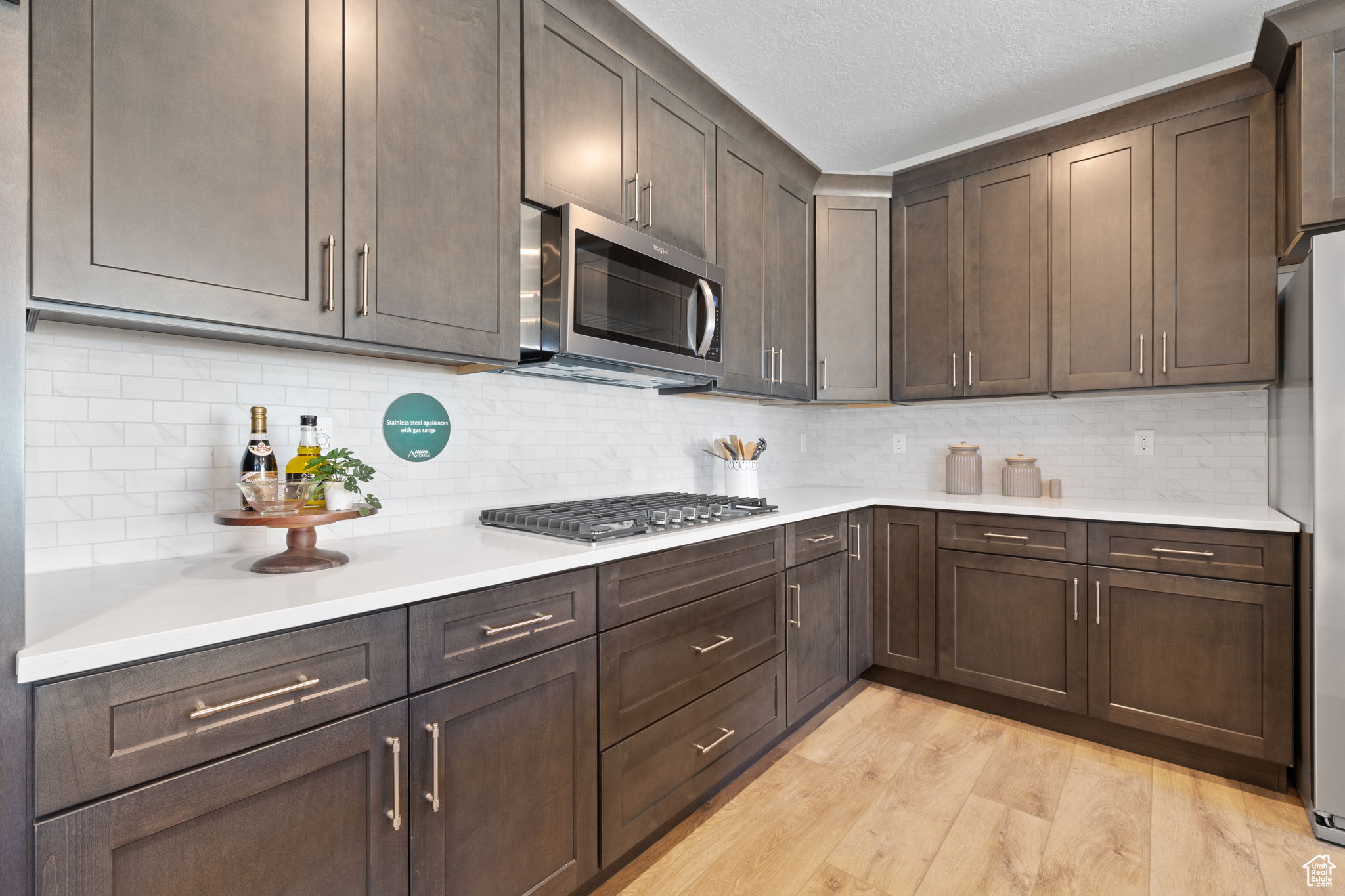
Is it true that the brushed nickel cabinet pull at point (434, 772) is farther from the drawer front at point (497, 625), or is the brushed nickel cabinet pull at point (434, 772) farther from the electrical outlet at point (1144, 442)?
the electrical outlet at point (1144, 442)

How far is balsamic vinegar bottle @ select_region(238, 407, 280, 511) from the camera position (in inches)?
54.0

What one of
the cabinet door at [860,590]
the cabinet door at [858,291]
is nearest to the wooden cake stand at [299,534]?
the cabinet door at [860,590]

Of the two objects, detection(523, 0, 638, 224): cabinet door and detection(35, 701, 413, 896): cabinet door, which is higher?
detection(523, 0, 638, 224): cabinet door

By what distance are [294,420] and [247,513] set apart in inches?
17.5

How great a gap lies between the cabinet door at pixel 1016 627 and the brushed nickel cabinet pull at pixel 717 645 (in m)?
1.25

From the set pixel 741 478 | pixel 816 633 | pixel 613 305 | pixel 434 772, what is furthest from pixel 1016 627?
pixel 434 772

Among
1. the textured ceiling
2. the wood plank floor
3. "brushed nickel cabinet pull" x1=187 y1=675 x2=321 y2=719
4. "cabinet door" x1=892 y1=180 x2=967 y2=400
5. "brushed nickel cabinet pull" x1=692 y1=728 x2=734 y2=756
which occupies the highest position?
the textured ceiling

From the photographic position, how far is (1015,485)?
2963 millimetres

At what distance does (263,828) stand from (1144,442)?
3336 mm

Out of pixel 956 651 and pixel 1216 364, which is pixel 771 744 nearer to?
pixel 956 651

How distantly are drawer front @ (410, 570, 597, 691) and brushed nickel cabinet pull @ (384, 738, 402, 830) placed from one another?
0.32 ft

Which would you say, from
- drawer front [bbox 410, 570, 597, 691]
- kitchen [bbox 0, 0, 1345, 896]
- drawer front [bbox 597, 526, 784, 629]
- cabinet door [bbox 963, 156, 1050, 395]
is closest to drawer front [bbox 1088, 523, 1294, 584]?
kitchen [bbox 0, 0, 1345, 896]

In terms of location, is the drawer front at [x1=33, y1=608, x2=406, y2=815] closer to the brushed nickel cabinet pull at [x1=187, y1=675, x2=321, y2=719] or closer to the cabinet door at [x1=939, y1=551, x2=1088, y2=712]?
the brushed nickel cabinet pull at [x1=187, y1=675, x2=321, y2=719]

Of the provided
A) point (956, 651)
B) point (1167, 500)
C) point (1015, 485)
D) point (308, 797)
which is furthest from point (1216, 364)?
point (308, 797)
